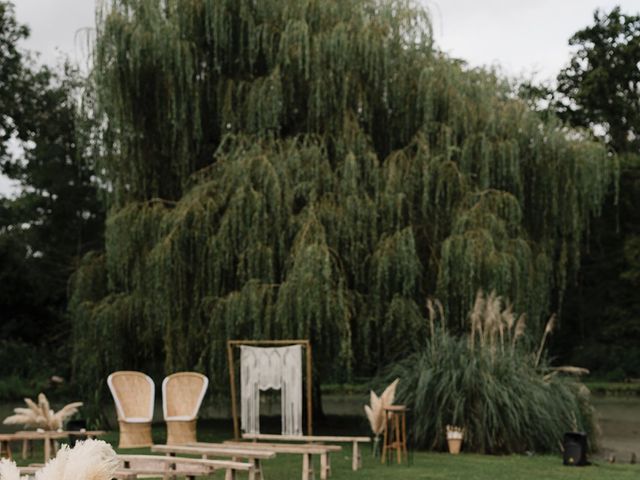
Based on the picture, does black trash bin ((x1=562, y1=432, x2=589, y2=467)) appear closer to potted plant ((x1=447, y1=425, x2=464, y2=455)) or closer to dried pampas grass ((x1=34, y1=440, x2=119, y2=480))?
potted plant ((x1=447, y1=425, x2=464, y2=455))

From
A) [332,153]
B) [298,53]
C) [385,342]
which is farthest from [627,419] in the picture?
[298,53]

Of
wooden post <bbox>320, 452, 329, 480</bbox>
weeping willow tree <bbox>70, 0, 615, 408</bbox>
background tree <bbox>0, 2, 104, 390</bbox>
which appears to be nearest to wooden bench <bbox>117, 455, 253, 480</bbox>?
wooden post <bbox>320, 452, 329, 480</bbox>

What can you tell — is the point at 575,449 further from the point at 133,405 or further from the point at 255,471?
the point at 133,405

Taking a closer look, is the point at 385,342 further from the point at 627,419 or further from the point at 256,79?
the point at 627,419

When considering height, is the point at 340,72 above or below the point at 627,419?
above

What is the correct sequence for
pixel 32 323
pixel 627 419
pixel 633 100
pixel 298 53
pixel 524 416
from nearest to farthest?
1. pixel 524 416
2. pixel 298 53
3. pixel 627 419
4. pixel 32 323
5. pixel 633 100

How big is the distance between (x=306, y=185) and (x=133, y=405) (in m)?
3.62

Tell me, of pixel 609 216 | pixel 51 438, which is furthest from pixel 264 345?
pixel 609 216

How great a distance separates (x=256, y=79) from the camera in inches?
589

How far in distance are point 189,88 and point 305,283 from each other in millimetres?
3581

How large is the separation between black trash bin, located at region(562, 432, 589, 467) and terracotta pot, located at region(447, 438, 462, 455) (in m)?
1.37

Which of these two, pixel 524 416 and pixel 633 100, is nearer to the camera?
pixel 524 416

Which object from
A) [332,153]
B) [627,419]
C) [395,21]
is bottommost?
[627,419]

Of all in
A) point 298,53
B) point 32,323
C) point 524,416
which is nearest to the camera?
point 524,416
